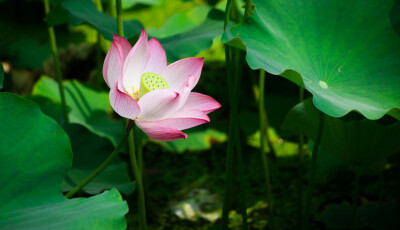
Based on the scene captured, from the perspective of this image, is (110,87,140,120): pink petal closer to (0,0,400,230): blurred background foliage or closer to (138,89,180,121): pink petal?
(138,89,180,121): pink petal

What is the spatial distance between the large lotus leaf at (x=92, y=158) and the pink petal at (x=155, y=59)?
0.39m

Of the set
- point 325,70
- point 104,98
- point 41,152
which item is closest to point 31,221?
point 41,152

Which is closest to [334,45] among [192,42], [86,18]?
[192,42]

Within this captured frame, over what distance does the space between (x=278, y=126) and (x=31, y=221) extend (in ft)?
4.26

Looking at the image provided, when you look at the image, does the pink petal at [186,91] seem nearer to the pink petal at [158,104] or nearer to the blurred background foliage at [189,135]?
the pink petal at [158,104]

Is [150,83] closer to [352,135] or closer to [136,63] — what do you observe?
[136,63]

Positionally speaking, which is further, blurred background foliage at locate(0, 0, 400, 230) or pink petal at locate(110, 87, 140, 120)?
blurred background foliage at locate(0, 0, 400, 230)

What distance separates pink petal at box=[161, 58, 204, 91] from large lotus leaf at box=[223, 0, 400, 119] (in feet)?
0.39

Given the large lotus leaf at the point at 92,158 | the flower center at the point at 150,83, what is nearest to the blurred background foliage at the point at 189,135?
the large lotus leaf at the point at 92,158

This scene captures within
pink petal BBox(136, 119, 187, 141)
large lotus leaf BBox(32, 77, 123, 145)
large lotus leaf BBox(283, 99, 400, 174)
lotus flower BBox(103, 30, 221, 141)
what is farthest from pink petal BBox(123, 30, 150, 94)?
large lotus leaf BBox(32, 77, 123, 145)

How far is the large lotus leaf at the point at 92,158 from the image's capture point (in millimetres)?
1127

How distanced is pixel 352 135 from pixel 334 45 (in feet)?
0.74

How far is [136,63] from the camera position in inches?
30.0

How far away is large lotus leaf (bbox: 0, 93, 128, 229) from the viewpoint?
0.66m
